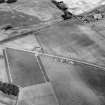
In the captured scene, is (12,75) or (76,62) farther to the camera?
(76,62)

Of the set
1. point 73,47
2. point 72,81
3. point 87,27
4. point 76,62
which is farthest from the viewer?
point 87,27

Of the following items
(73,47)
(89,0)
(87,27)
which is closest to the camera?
(73,47)

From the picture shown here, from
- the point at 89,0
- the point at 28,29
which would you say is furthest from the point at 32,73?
the point at 89,0

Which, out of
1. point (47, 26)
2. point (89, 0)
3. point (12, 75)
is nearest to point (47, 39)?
point (47, 26)

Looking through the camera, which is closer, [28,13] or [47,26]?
[47,26]

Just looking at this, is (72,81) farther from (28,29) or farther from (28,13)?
(28,13)

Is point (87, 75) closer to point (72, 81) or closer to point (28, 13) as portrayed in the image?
point (72, 81)

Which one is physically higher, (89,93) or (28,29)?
(28,29)

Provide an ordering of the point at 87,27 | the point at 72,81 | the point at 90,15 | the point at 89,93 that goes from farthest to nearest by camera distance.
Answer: the point at 90,15 → the point at 87,27 → the point at 72,81 → the point at 89,93

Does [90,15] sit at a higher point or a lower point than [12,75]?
higher
